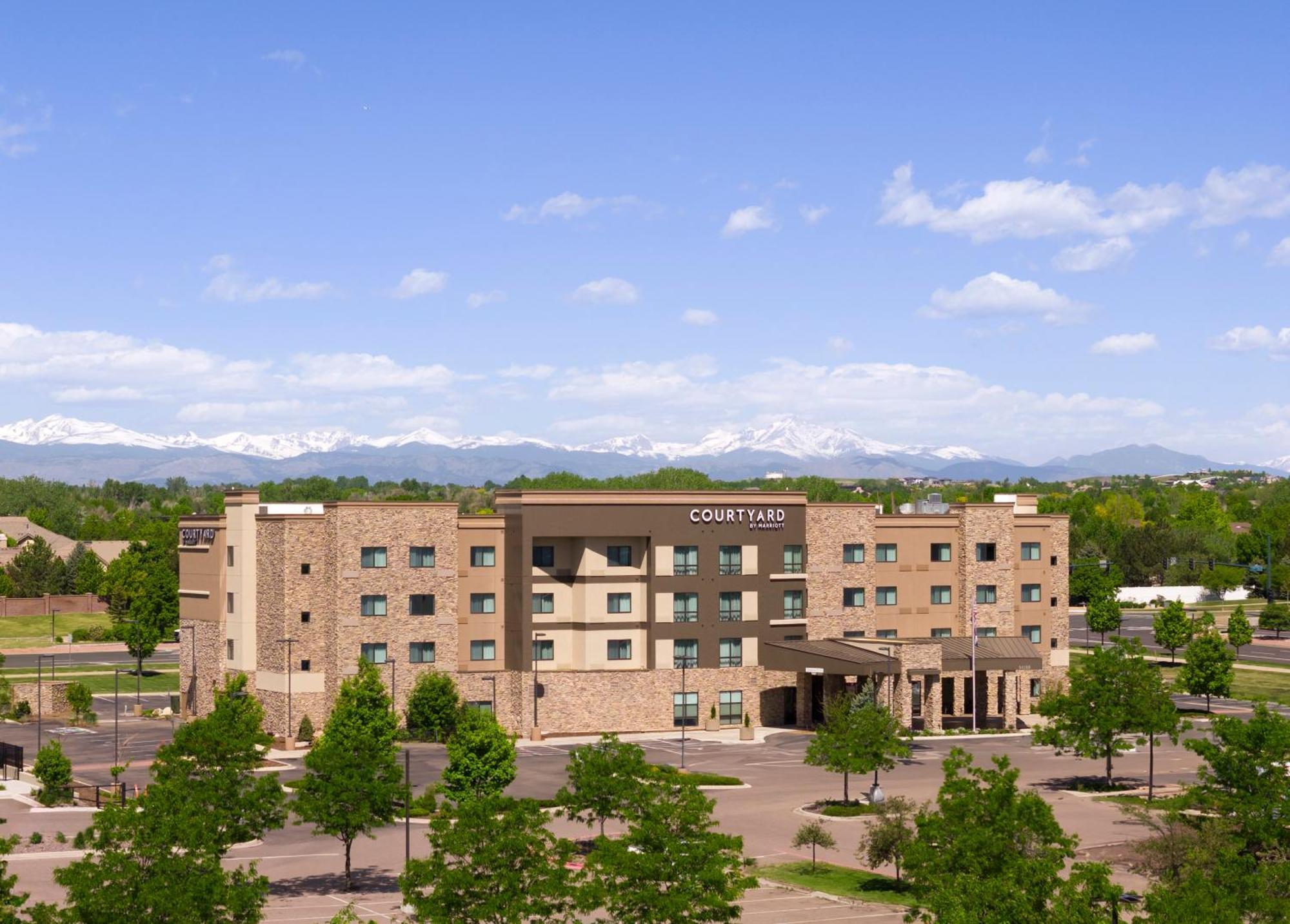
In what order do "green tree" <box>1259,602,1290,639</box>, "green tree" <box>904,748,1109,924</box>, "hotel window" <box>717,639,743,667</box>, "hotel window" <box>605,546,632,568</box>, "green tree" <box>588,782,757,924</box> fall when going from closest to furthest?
"green tree" <box>904,748,1109,924</box>
"green tree" <box>588,782,757,924</box>
"hotel window" <box>605,546,632,568</box>
"hotel window" <box>717,639,743,667</box>
"green tree" <box>1259,602,1290,639</box>

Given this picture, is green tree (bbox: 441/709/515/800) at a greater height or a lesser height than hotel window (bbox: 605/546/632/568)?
lesser

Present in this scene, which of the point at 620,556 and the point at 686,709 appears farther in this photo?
the point at 620,556

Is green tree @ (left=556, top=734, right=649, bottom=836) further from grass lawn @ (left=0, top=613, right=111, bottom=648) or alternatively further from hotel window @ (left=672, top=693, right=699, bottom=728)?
grass lawn @ (left=0, top=613, right=111, bottom=648)

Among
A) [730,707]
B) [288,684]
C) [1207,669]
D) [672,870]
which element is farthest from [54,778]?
[1207,669]

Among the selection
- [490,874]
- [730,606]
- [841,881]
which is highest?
[730,606]

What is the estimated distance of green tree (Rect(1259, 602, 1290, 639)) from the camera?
174 meters

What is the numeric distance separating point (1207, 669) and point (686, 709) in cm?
3796

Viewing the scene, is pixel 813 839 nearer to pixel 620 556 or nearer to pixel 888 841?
pixel 888 841

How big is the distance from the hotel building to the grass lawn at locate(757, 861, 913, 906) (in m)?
39.4

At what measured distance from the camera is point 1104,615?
159125 millimetres

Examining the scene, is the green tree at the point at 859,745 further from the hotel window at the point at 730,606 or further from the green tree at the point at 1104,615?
the green tree at the point at 1104,615

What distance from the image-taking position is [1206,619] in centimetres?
13788

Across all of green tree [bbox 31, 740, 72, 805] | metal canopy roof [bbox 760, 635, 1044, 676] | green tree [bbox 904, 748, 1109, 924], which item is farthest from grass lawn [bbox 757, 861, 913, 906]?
metal canopy roof [bbox 760, 635, 1044, 676]

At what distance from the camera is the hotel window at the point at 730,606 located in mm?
108938
